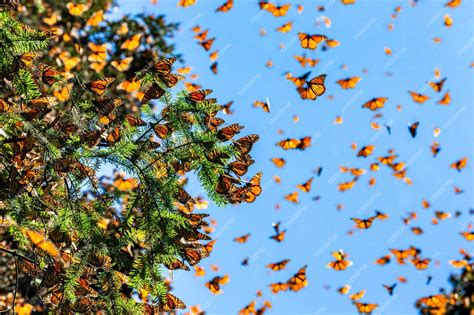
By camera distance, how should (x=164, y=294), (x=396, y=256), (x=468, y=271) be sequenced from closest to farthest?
(x=164, y=294) < (x=396, y=256) < (x=468, y=271)

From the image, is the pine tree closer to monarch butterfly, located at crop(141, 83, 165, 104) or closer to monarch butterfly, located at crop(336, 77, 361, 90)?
monarch butterfly, located at crop(141, 83, 165, 104)

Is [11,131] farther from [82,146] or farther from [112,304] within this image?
[112,304]

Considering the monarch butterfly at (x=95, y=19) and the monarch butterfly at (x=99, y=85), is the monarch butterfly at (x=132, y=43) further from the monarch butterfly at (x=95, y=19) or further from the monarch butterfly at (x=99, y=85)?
the monarch butterfly at (x=99, y=85)

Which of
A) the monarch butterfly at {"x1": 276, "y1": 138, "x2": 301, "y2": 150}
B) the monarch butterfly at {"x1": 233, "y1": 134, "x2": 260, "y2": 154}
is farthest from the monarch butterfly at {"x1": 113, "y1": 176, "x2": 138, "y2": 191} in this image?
the monarch butterfly at {"x1": 276, "y1": 138, "x2": 301, "y2": 150}

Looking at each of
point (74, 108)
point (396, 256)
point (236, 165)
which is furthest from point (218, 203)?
point (396, 256)

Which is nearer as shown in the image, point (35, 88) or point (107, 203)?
point (35, 88)

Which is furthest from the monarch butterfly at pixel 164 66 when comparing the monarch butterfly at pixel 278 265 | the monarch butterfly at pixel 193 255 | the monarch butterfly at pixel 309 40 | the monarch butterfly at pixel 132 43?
the monarch butterfly at pixel 278 265
